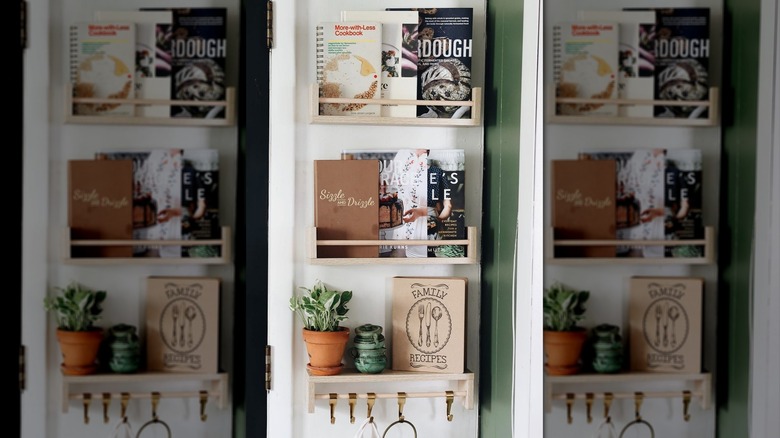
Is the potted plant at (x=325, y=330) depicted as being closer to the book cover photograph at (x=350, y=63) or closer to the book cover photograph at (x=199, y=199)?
the book cover photograph at (x=199, y=199)

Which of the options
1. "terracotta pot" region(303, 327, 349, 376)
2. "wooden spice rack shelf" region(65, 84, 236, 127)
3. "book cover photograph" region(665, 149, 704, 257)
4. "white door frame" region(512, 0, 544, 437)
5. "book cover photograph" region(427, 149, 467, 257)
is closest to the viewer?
"book cover photograph" region(665, 149, 704, 257)

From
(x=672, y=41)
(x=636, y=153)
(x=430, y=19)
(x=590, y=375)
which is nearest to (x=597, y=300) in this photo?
(x=590, y=375)

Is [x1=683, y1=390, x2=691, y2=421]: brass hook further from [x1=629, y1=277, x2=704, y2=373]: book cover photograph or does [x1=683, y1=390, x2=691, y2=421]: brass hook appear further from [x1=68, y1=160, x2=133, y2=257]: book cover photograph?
[x1=68, y1=160, x2=133, y2=257]: book cover photograph

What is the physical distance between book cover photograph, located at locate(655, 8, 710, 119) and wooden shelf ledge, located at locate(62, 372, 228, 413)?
137cm

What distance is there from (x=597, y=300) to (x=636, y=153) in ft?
0.75

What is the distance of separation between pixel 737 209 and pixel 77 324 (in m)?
1.55

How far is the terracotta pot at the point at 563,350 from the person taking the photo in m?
1.15

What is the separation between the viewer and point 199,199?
196 cm

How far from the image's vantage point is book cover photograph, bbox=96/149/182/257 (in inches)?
75.9

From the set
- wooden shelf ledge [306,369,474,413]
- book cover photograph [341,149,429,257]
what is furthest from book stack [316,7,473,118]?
wooden shelf ledge [306,369,474,413]

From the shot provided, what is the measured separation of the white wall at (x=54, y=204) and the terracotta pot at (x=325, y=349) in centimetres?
35

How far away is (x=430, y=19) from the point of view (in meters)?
2.17

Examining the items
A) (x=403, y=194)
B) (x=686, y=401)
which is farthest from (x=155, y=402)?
(x=686, y=401)

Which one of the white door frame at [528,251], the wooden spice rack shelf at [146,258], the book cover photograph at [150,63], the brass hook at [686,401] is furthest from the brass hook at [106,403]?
the brass hook at [686,401]
